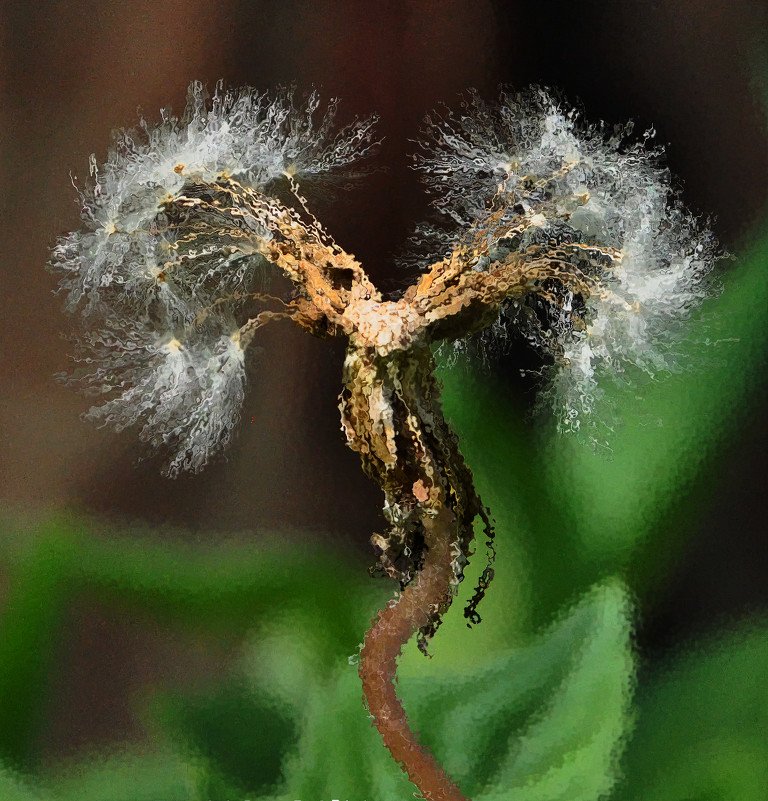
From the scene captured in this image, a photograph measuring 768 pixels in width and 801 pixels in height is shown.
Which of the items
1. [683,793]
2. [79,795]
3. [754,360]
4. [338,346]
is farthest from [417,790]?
[754,360]

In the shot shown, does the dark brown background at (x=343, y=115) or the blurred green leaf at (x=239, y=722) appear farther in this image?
the blurred green leaf at (x=239, y=722)

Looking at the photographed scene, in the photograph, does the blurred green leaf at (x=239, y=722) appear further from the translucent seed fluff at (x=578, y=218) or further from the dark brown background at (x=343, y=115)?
the translucent seed fluff at (x=578, y=218)

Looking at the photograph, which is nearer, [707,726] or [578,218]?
[578,218]

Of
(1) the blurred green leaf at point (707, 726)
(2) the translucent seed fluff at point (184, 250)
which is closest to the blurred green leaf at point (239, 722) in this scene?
(2) the translucent seed fluff at point (184, 250)

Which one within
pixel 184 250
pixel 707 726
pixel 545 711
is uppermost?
pixel 184 250

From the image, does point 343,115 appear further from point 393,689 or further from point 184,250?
point 393,689

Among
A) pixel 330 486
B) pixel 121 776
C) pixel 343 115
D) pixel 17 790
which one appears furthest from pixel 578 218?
pixel 17 790

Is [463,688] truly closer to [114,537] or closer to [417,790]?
[417,790]
